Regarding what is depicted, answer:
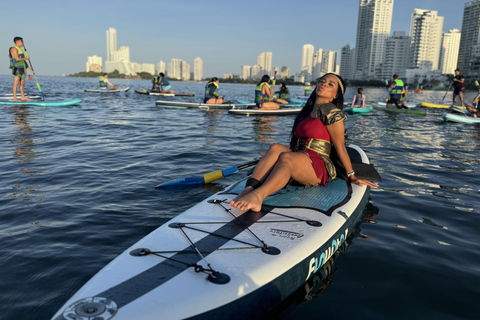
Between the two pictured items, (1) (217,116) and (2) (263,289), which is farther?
(1) (217,116)

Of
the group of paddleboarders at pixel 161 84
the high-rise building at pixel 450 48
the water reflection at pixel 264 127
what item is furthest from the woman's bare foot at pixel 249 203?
the high-rise building at pixel 450 48

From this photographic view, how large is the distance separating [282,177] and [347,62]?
20475cm

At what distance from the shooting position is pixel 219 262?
251 cm

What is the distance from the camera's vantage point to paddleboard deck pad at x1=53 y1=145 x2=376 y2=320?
2052mm

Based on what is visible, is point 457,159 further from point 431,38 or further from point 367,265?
point 431,38

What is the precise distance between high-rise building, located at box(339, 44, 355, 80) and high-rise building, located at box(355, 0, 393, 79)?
536cm

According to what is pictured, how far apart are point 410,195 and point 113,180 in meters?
5.04

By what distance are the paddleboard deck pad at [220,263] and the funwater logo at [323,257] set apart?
0.01m

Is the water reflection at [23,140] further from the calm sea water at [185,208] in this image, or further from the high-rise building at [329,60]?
the high-rise building at [329,60]

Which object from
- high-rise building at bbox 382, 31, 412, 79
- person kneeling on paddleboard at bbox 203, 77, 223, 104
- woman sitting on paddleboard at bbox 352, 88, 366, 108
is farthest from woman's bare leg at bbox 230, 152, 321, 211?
high-rise building at bbox 382, 31, 412, 79

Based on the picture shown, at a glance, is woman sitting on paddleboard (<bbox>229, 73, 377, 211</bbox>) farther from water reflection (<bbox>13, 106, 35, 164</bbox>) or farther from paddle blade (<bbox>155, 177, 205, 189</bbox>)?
water reflection (<bbox>13, 106, 35, 164</bbox>)

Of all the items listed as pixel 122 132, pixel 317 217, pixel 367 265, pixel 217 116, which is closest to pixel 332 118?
pixel 317 217

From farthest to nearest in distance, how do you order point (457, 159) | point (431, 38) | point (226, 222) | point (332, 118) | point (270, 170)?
1. point (431, 38)
2. point (457, 159)
3. point (332, 118)
4. point (270, 170)
5. point (226, 222)

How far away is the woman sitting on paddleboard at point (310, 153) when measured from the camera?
11.5 feet
